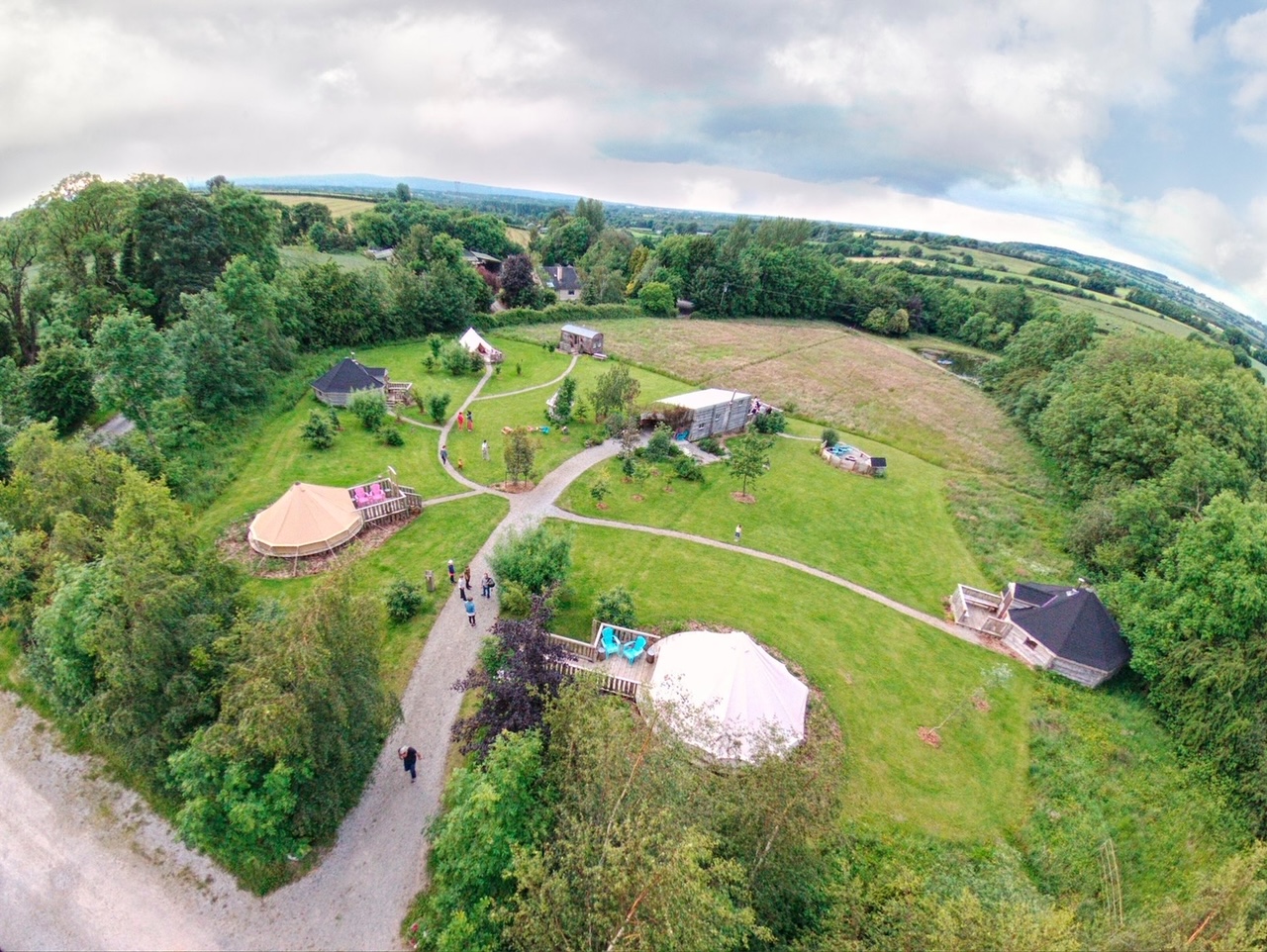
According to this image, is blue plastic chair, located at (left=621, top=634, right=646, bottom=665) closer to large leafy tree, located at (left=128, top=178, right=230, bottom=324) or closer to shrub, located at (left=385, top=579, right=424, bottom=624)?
shrub, located at (left=385, top=579, right=424, bottom=624)

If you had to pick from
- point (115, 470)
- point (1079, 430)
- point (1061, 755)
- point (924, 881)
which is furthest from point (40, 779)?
point (1079, 430)

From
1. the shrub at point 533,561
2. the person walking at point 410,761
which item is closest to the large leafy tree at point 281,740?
the person walking at point 410,761

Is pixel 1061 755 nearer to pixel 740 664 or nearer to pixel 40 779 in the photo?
pixel 740 664

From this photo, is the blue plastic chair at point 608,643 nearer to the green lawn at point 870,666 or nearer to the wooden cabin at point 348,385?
the green lawn at point 870,666

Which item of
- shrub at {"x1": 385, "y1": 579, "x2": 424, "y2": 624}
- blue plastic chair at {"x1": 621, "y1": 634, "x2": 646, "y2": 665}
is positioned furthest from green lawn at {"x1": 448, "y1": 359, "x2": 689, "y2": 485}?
blue plastic chair at {"x1": 621, "y1": 634, "x2": 646, "y2": 665}

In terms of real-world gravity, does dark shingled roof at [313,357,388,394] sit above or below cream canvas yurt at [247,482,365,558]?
above

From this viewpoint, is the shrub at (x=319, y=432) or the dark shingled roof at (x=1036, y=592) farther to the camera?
the shrub at (x=319, y=432)
